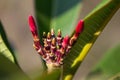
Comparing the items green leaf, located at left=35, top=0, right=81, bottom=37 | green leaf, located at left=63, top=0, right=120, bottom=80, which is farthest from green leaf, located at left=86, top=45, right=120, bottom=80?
green leaf, located at left=63, top=0, right=120, bottom=80

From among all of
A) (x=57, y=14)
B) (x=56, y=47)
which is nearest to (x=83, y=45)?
(x=56, y=47)

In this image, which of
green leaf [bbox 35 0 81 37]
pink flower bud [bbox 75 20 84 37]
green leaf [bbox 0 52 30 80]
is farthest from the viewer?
green leaf [bbox 35 0 81 37]

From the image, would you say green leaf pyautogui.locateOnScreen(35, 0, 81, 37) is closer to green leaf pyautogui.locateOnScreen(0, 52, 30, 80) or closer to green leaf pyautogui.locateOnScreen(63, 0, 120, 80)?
green leaf pyautogui.locateOnScreen(63, 0, 120, 80)

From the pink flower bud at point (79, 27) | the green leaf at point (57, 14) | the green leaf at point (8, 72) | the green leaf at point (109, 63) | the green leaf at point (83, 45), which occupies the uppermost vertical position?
the green leaf at point (8, 72)

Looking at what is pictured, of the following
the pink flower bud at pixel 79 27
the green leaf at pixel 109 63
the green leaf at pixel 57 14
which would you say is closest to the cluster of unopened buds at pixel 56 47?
the pink flower bud at pixel 79 27

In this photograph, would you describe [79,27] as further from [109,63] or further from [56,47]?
[109,63]

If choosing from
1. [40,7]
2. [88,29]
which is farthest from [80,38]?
[40,7]

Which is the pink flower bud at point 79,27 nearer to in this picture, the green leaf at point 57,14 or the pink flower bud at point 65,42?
the pink flower bud at point 65,42

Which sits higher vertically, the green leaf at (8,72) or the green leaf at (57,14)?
the green leaf at (8,72)
